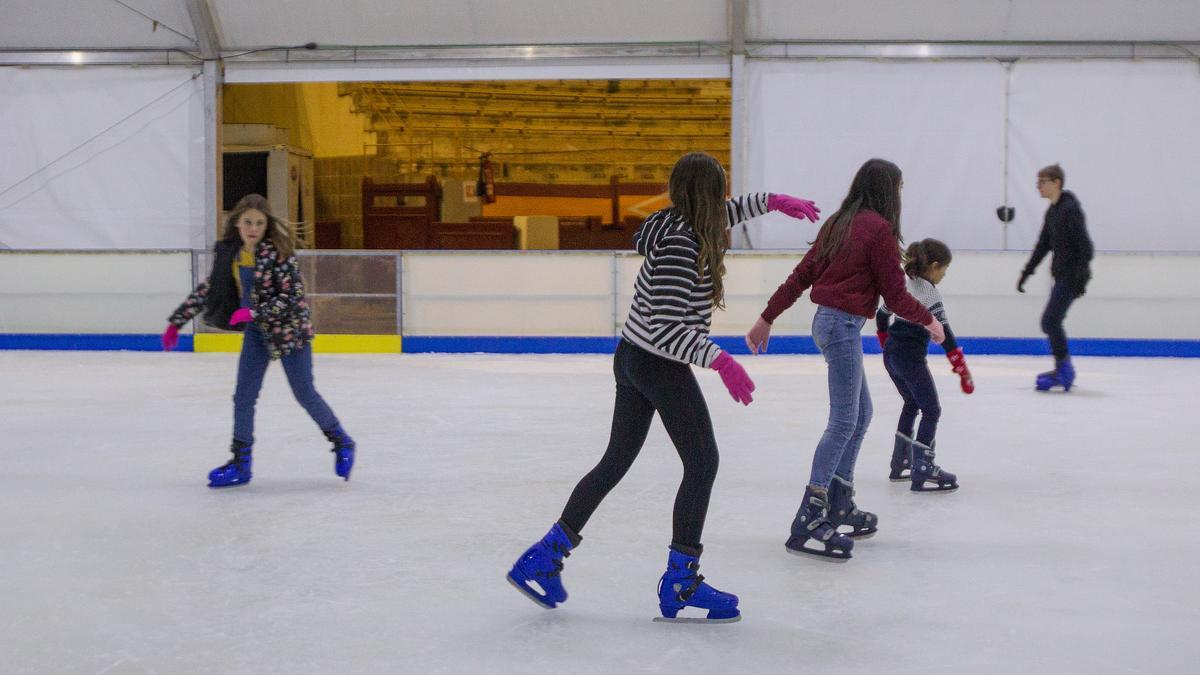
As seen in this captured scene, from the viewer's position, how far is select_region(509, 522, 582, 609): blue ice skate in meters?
3.08

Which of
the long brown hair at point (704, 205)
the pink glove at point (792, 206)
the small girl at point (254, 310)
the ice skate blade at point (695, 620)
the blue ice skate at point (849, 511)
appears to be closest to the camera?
the long brown hair at point (704, 205)

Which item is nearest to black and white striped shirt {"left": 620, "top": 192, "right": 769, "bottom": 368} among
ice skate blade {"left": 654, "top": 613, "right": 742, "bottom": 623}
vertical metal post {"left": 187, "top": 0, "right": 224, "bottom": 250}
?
ice skate blade {"left": 654, "top": 613, "right": 742, "bottom": 623}

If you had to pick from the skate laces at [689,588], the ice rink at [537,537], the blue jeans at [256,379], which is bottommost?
the ice rink at [537,537]

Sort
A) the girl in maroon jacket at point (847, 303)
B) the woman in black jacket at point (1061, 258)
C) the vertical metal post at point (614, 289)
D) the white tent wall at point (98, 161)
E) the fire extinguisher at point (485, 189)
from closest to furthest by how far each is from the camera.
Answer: the girl in maroon jacket at point (847, 303) < the woman in black jacket at point (1061, 258) < the vertical metal post at point (614, 289) < the white tent wall at point (98, 161) < the fire extinguisher at point (485, 189)

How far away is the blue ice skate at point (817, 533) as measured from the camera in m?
3.68

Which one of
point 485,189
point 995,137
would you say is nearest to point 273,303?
point 995,137

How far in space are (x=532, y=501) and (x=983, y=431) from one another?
2896 millimetres

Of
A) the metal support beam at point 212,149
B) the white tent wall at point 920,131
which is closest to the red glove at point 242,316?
the white tent wall at point 920,131

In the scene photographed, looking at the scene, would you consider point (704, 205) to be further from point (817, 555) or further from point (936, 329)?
point (817, 555)

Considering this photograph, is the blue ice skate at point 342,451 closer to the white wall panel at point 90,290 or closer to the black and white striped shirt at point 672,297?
the black and white striped shirt at point 672,297

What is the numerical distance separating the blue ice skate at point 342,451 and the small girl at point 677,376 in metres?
1.92

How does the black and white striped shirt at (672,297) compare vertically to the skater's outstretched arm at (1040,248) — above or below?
below

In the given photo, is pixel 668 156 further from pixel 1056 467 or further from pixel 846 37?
pixel 1056 467

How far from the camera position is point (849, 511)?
3.93m
